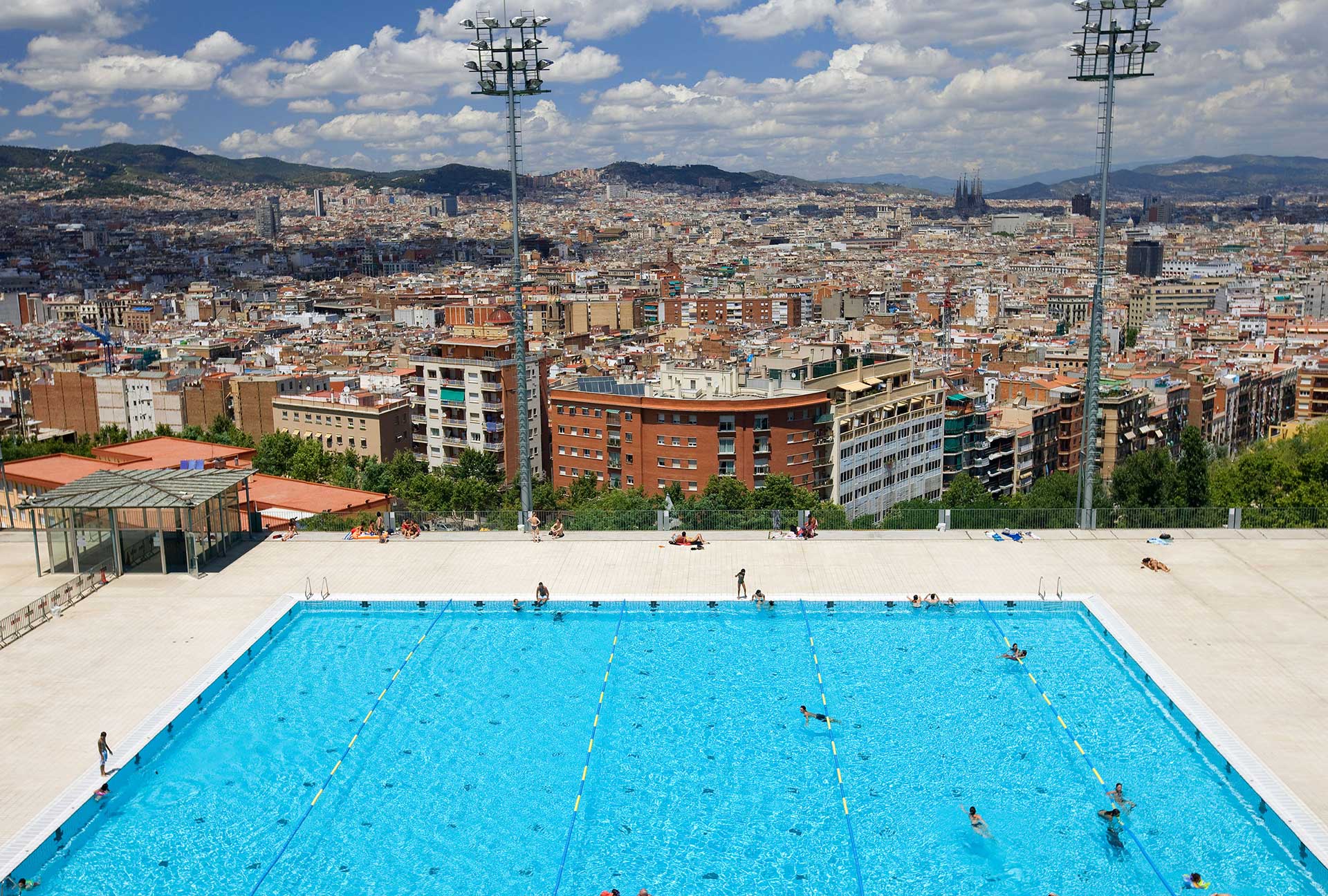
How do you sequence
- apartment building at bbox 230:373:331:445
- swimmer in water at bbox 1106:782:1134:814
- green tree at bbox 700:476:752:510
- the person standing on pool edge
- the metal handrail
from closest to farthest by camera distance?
swimmer in water at bbox 1106:782:1134:814 < the person standing on pool edge < the metal handrail < green tree at bbox 700:476:752:510 < apartment building at bbox 230:373:331:445

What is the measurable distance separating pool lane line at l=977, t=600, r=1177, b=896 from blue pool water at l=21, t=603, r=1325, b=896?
0.09 m

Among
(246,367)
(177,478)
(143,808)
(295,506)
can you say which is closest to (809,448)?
(295,506)

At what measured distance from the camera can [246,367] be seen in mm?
72250

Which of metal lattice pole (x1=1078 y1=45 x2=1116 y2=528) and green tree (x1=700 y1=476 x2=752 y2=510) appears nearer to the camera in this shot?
metal lattice pole (x1=1078 y1=45 x2=1116 y2=528)

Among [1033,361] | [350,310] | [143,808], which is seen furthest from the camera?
[350,310]

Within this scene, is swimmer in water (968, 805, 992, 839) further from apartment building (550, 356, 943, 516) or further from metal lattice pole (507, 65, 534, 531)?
apartment building (550, 356, 943, 516)

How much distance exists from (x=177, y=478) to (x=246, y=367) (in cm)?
5643

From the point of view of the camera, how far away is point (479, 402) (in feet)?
160

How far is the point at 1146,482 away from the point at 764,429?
1382 centimetres

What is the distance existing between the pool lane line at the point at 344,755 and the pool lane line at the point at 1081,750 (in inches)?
323

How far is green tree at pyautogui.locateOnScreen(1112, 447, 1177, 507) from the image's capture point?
29438 millimetres

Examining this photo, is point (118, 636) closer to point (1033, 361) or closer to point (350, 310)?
point (1033, 361)

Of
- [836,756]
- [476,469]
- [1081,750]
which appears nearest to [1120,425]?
[476,469]

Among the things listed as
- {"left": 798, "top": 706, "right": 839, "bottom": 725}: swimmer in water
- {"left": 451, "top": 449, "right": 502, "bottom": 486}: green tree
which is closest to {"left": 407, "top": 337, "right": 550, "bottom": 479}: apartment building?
{"left": 451, "top": 449, "right": 502, "bottom": 486}: green tree
